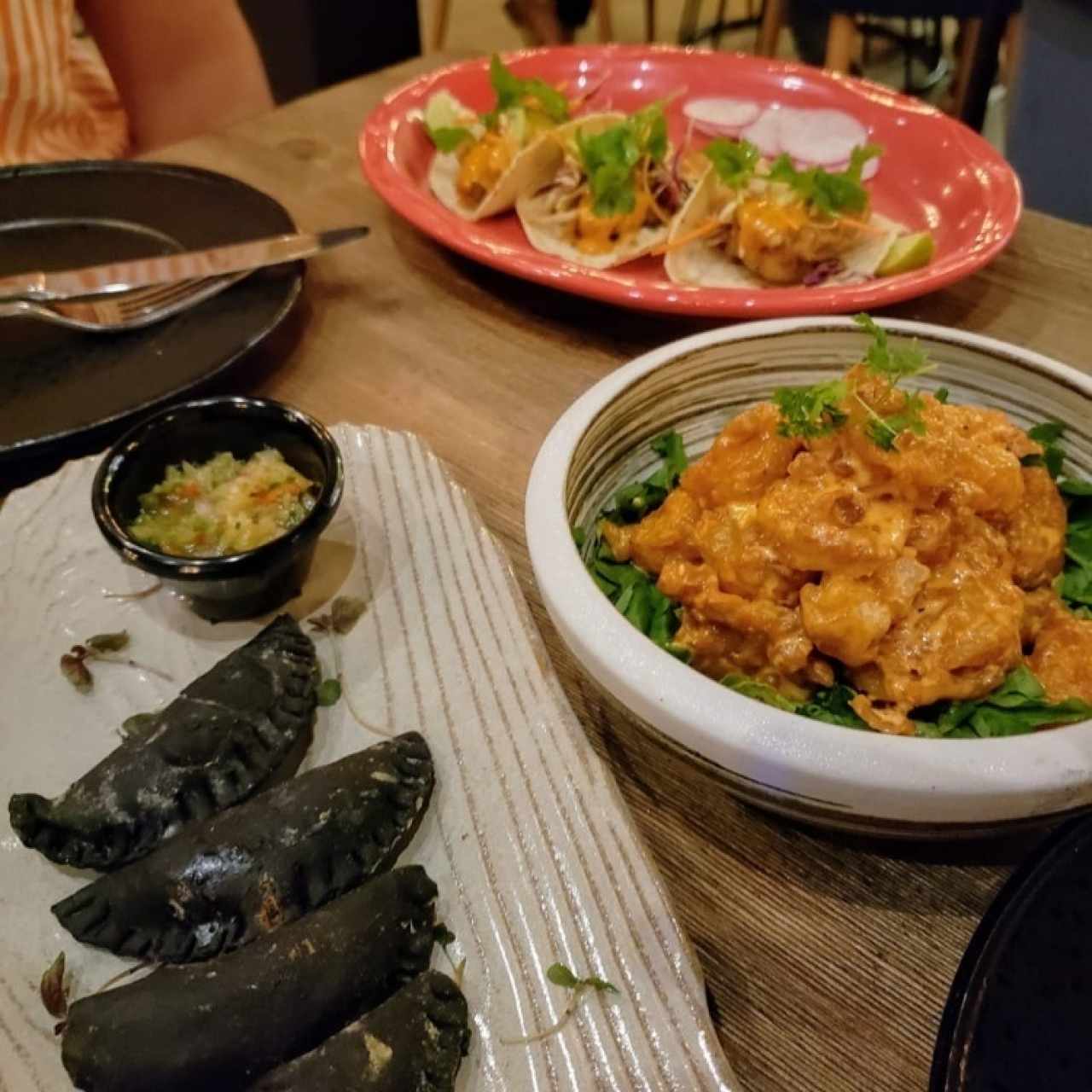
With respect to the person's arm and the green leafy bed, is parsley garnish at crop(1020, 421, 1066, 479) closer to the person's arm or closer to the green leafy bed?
the green leafy bed

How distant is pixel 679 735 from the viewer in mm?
835

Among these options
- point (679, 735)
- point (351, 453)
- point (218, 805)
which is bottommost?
point (218, 805)

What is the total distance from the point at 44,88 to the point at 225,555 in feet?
6.18

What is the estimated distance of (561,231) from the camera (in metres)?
2.07

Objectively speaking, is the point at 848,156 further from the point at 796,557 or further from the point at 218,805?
the point at 218,805

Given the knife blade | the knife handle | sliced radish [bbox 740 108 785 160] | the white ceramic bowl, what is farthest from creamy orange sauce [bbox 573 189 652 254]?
the knife handle

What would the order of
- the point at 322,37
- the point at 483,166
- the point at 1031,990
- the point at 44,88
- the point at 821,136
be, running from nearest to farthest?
the point at 1031,990
the point at 483,166
the point at 821,136
the point at 44,88
the point at 322,37

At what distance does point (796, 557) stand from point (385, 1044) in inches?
22.9

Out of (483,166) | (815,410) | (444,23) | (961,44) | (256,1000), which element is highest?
(815,410)

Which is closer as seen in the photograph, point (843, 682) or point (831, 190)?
point (843, 682)

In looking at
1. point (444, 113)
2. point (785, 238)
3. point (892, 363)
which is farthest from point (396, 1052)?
point (444, 113)

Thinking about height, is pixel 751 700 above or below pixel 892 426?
below

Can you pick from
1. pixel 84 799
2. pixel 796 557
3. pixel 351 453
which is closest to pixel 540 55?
pixel 351 453

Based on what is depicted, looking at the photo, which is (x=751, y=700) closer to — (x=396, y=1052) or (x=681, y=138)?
(x=396, y=1052)
